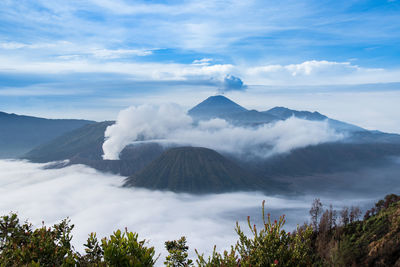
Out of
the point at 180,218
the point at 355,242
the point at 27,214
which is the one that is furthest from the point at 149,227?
the point at 355,242

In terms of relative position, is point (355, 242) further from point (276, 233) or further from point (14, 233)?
point (14, 233)

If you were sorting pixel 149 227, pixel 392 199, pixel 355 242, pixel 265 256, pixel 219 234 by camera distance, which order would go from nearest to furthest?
pixel 265 256 → pixel 355 242 → pixel 392 199 → pixel 219 234 → pixel 149 227

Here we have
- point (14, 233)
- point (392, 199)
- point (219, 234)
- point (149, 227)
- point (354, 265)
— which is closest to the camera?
point (14, 233)

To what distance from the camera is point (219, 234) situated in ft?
543

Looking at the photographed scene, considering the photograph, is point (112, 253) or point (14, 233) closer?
point (112, 253)

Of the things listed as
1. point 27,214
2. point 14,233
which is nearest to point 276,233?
point 14,233

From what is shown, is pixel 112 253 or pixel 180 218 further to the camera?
pixel 180 218

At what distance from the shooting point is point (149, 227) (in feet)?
585

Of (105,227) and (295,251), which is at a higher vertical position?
(295,251)

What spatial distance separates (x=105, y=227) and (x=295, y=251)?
7147 inches

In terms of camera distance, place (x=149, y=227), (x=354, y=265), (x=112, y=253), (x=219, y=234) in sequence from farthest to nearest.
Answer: (x=149, y=227), (x=219, y=234), (x=354, y=265), (x=112, y=253)

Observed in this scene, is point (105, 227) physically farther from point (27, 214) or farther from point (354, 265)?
point (354, 265)

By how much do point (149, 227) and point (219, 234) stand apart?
42.9m

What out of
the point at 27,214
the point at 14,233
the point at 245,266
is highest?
the point at 245,266
